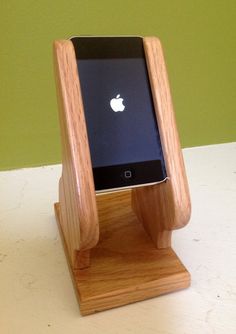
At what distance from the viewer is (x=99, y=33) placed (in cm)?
64

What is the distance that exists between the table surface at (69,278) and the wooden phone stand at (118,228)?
0.06 ft

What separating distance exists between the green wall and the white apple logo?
11.4 inches

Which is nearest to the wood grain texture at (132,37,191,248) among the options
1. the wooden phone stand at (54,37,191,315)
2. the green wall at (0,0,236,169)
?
the wooden phone stand at (54,37,191,315)

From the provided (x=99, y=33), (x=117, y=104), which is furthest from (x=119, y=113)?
(x=99, y=33)

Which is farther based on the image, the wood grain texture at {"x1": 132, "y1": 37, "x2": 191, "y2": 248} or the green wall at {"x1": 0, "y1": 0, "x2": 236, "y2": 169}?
the green wall at {"x1": 0, "y1": 0, "x2": 236, "y2": 169}

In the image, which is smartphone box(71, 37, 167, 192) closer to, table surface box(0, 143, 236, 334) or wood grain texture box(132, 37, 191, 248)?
wood grain texture box(132, 37, 191, 248)

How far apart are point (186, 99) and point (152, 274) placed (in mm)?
421

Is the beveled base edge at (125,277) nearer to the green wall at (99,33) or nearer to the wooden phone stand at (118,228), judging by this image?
the wooden phone stand at (118,228)

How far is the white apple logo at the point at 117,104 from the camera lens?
39 centimetres

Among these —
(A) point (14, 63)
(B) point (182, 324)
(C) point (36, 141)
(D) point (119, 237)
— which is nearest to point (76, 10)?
(A) point (14, 63)

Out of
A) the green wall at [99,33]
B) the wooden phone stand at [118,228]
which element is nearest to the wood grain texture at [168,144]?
the wooden phone stand at [118,228]

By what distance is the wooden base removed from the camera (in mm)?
403

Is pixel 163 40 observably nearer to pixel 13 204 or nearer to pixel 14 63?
pixel 14 63

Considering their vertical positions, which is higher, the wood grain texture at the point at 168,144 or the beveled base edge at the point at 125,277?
the wood grain texture at the point at 168,144
